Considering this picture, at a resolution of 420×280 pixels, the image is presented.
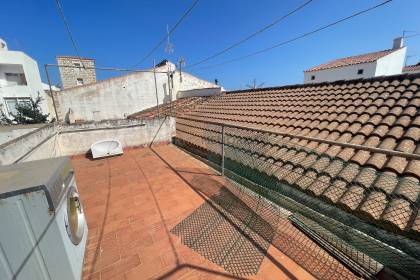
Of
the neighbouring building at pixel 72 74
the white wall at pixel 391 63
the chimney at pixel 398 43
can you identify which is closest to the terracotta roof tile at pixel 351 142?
the white wall at pixel 391 63

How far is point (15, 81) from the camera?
642 inches

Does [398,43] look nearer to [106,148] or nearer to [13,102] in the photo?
[106,148]

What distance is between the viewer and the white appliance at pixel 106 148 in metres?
5.63

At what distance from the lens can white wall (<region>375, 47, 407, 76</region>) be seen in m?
13.5

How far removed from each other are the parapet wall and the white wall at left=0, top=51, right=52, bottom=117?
13.6 meters

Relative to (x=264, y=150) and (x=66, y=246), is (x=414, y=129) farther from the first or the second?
(x=66, y=246)

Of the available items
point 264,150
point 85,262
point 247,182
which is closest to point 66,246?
point 85,262

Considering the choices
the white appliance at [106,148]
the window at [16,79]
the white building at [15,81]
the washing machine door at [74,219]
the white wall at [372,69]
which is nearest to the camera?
the washing machine door at [74,219]

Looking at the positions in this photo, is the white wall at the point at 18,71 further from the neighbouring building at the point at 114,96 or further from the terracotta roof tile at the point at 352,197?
the terracotta roof tile at the point at 352,197

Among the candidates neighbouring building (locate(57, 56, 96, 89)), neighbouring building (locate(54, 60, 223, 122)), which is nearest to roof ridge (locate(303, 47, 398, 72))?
neighbouring building (locate(54, 60, 223, 122))

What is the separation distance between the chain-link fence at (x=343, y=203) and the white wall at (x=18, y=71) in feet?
63.9

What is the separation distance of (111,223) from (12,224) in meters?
1.48

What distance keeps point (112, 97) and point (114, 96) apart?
137mm

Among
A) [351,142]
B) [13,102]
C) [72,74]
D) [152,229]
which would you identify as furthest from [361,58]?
[13,102]
